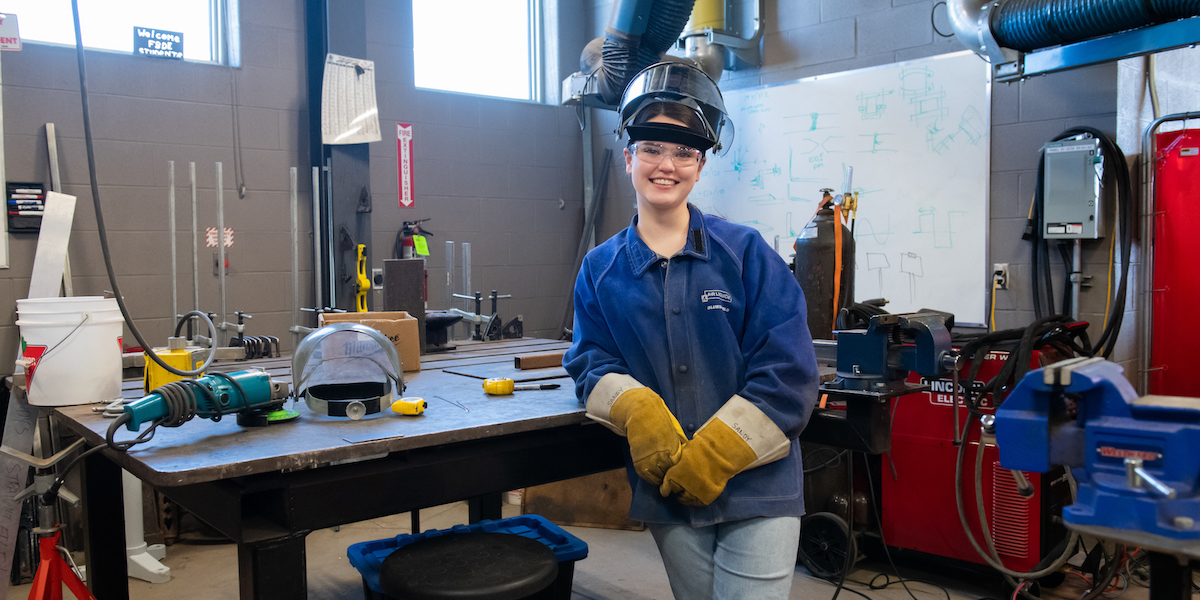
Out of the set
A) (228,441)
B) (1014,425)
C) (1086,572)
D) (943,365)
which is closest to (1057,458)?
(1014,425)

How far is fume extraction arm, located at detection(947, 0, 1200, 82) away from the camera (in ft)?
7.60

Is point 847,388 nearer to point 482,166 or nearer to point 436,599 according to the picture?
point 436,599

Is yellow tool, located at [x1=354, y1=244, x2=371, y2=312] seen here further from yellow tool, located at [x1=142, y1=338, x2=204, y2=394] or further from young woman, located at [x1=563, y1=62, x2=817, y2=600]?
young woman, located at [x1=563, y1=62, x2=817, y2=600]

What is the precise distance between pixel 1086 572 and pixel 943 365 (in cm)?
147

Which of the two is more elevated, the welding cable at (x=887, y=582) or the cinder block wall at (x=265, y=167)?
the cinder block wall at (x=265, y=167)

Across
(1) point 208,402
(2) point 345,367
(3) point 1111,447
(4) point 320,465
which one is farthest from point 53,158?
(3) point 1111,447

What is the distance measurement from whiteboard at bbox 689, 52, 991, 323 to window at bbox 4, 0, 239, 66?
2612 millimetres

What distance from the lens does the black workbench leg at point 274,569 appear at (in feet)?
4.08

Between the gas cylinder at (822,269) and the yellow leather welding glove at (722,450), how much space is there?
94 centimetres

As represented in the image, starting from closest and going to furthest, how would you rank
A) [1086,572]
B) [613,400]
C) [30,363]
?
[613,400] → [30,363] → [1086,572]

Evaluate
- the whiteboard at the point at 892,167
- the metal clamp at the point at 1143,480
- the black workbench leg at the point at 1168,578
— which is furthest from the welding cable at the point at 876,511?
the metal clamp at the point at 1143,480

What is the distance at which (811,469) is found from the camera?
2.77 meters

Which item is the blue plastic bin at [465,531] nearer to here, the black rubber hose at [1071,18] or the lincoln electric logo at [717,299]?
Result: the lincoln electric logo at [717,299]

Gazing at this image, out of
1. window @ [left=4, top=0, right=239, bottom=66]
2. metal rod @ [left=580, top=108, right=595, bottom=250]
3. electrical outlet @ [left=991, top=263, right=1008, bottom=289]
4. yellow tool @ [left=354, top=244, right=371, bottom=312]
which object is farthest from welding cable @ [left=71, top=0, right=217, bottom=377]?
metal rod @ [left=580, top=108, right=595, bottom=250]
